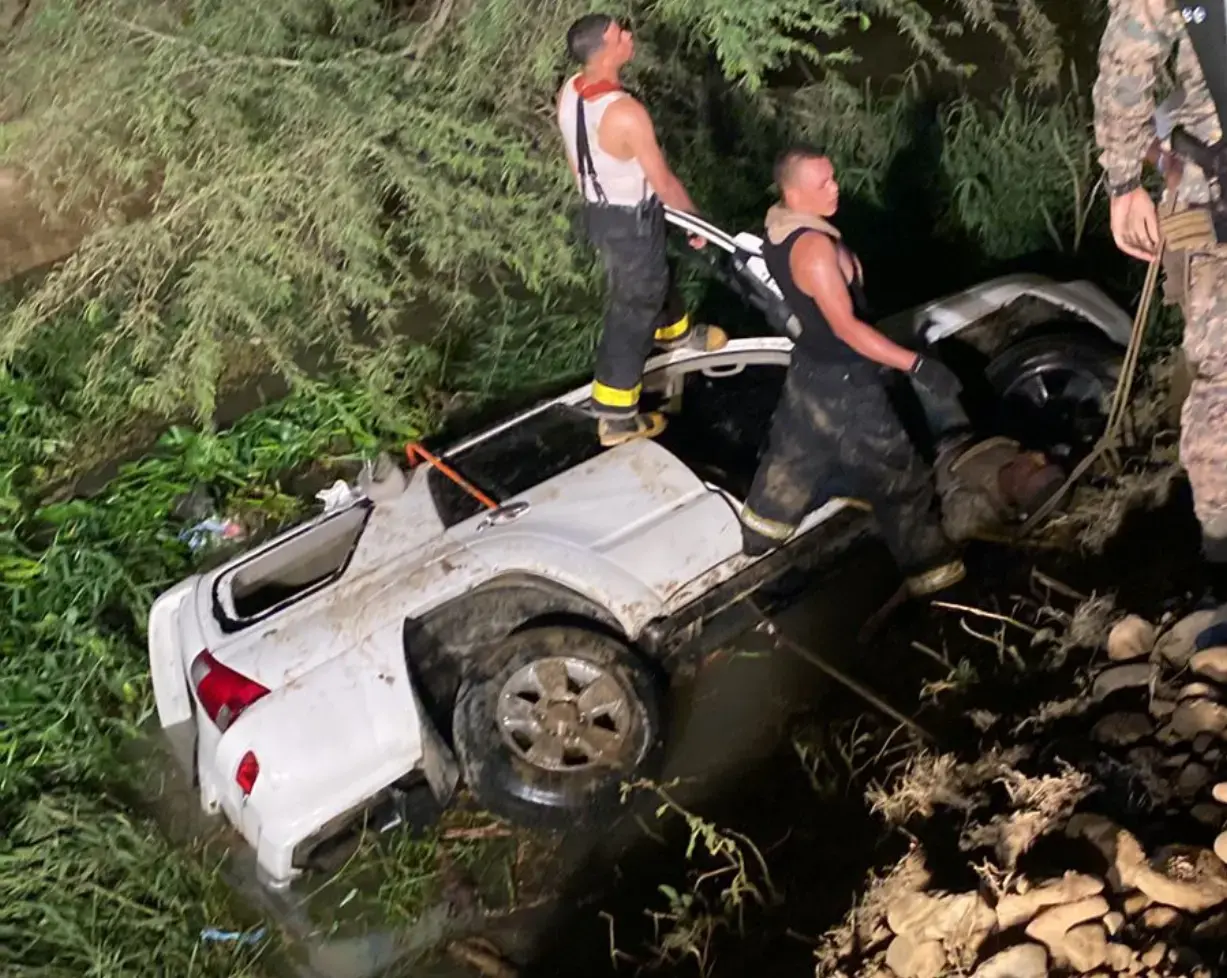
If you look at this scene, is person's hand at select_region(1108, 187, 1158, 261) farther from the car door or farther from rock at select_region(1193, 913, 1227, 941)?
rock at select_region(1193, 913, 1227, 941)

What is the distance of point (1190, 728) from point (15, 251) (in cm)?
722

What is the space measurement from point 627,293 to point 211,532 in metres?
2.18

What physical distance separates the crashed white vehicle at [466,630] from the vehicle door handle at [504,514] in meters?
0.01

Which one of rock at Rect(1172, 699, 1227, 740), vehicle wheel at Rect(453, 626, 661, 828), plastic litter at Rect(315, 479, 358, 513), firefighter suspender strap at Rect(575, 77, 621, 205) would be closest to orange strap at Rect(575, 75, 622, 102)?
firefighter suspender strap at Rect(575, 77, 621, 205)

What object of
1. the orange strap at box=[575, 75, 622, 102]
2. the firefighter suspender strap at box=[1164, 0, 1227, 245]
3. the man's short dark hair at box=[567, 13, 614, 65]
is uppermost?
the man's short dark hair at box=[567, 13, 614, 65]

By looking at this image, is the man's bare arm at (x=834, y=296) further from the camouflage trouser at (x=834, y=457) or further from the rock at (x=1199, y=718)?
the rock at (x=1199, y=718)

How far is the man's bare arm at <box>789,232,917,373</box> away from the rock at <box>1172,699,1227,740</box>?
4.03 ft

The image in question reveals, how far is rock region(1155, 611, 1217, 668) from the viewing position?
3348 mm

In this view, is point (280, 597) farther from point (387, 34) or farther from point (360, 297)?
point (387, 34)

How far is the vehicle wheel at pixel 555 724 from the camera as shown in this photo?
3.77 metres

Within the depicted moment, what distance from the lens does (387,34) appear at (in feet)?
19.6

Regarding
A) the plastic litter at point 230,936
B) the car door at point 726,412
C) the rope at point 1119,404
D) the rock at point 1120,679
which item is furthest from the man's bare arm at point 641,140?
the plastic litter at point 230,936

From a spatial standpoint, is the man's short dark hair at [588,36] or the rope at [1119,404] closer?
the rope at [1119,404]

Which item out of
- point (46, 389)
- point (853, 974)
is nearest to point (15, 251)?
point (46, 389)
